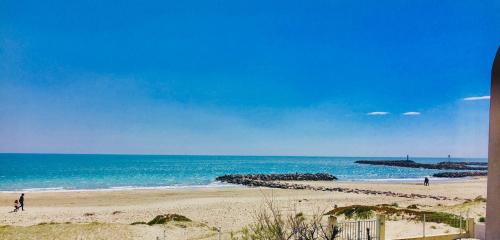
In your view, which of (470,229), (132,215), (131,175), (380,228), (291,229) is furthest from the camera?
(131,175)

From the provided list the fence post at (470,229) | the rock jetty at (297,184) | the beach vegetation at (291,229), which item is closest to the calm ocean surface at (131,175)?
the rock jetty at (297,184)

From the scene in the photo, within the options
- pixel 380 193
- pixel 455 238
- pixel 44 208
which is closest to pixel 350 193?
pixel 380 193

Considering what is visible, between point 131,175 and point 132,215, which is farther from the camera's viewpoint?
point 131,175

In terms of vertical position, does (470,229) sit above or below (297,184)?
above

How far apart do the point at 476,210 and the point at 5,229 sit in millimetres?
22572

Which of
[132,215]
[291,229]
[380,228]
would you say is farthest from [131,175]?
[291,229]

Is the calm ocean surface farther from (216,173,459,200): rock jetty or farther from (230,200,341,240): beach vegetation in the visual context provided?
(230,200,341,240): beach vegetation

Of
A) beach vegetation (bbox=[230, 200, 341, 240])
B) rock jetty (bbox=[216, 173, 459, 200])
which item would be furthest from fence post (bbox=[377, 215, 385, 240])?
rock jetty (bbox=[216, 173, 459, 200])

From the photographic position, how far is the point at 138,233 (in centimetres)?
1925

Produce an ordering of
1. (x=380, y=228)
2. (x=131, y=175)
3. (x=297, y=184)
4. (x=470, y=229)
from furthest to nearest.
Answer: (x=131, y=175) < (x=297, y=184) < (x=470, y=229) < (x=380, y=228)

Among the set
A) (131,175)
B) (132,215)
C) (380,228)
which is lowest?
(131,175)

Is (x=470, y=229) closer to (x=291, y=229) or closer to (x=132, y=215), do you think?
(x=291, y=229)

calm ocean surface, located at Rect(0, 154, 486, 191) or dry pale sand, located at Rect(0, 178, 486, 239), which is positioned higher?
dry pale sand, located at Rect(0, 178, 486, 239)

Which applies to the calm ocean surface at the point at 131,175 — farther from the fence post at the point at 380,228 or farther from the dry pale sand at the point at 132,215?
the fence post at the point at 380,228
